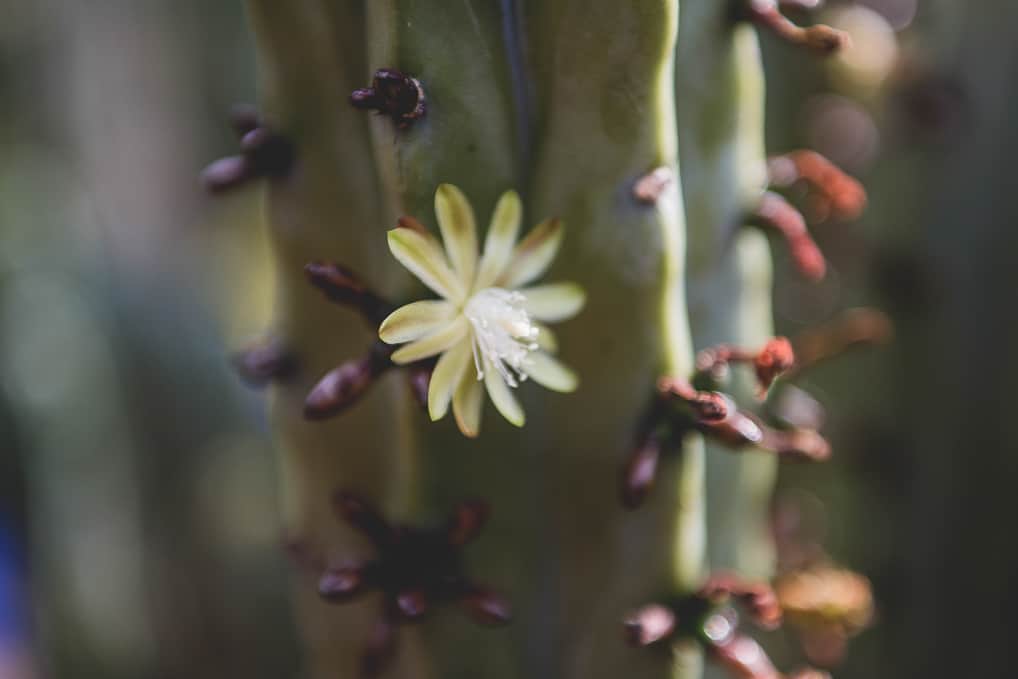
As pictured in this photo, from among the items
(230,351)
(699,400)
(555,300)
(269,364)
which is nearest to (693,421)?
(699,400)

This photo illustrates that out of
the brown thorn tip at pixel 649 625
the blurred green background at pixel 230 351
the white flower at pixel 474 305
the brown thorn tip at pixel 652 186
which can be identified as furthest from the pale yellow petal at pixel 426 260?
the blurred green background at pixel 230 351

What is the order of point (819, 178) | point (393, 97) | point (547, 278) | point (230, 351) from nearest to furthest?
point (393, 97)
point (547, 278)
point (819, 178)
point (230, 351)

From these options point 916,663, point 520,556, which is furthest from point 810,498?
point 520,556

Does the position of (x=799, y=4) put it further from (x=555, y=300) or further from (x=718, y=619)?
(x=718, y=619)

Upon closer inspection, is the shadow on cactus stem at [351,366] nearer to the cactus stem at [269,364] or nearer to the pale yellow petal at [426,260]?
the pale yellow petal at [426,260]

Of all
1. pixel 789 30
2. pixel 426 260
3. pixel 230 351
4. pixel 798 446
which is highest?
pixel 789 30

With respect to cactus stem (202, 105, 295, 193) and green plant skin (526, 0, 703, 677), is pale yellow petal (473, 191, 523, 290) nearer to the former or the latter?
green plant skin (526, 0, 703, 677)

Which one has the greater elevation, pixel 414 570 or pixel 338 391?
pixel 338 391

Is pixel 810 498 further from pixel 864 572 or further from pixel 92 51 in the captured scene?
pixel 92 51
